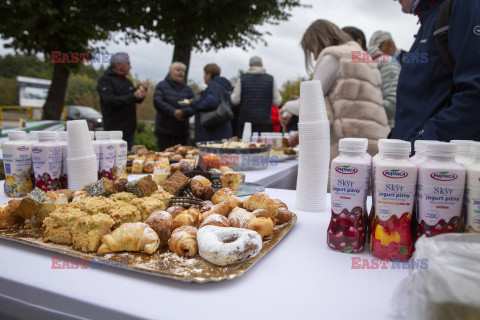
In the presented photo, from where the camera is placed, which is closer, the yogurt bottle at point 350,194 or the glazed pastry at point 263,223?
the yogurt bottle at point 350,194

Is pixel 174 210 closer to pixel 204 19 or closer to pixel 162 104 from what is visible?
pixel 162 104

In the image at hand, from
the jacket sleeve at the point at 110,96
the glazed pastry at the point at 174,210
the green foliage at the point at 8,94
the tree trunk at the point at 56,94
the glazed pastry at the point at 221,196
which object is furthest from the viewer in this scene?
the green foliage at the point at 8,94

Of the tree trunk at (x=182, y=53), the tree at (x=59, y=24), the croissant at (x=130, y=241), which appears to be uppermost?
the tree at (x=59, y=24)

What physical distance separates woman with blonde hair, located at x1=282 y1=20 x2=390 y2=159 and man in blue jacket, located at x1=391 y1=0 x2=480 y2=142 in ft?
2.02

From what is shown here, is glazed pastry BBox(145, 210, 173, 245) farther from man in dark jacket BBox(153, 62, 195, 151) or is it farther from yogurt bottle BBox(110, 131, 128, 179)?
man in dark jacket BBox(153, 62, 195, 151)

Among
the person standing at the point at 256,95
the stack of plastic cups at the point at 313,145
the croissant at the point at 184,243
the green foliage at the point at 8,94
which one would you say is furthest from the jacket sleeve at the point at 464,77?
the green foliage at the point at 8,94

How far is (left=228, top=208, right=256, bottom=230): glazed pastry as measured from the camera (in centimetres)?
102

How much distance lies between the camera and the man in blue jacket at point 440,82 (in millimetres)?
1384

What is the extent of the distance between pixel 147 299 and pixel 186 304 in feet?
0.30

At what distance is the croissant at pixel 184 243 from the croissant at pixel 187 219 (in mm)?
81

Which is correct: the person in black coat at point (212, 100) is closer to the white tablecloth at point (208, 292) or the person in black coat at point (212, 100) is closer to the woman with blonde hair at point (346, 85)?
the woman with blonde hair at point (346, 85)

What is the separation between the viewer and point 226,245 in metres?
0.84

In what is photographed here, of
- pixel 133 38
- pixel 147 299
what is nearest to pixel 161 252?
pixel 147 299

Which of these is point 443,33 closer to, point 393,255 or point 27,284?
point 393,255
